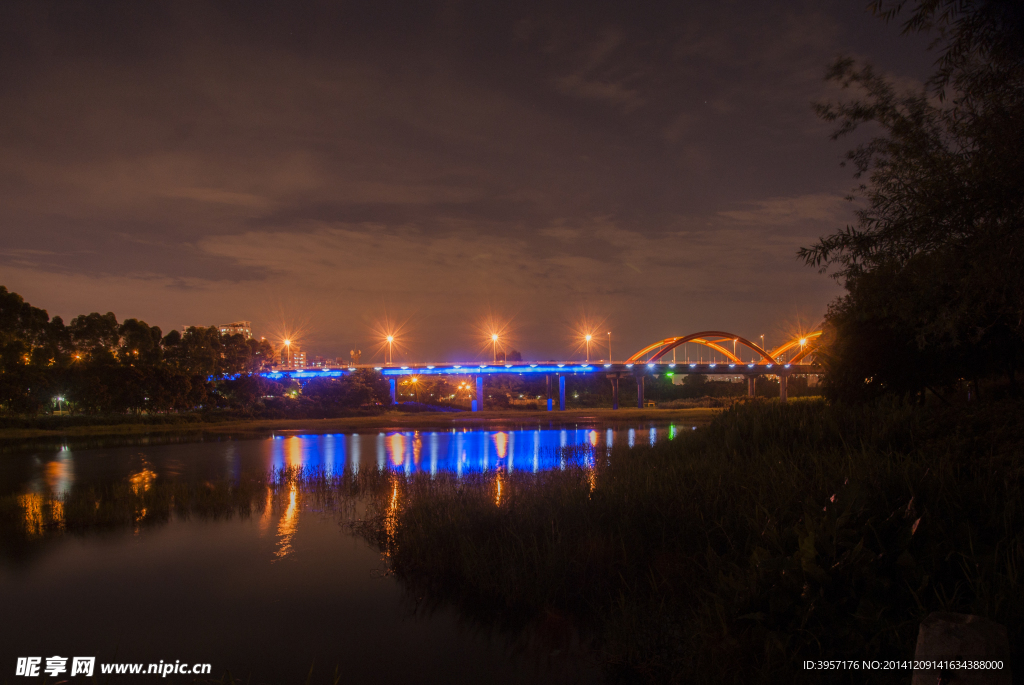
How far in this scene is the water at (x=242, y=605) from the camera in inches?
278

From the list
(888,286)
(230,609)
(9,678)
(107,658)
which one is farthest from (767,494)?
(9,678)

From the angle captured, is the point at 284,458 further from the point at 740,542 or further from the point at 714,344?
the point at 714,344

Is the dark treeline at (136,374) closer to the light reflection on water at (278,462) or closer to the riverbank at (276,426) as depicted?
the riverbank at (276,426)

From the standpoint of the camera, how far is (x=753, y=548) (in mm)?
6875

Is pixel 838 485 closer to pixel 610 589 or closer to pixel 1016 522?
pixel 1016 522

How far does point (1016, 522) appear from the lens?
6.79 meters

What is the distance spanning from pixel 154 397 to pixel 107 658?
178 ft

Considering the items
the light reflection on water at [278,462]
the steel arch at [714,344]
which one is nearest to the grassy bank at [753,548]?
the light reflection on water at [278,462]

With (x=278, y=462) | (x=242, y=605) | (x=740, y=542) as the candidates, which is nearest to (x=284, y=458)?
(x=278, y=462)

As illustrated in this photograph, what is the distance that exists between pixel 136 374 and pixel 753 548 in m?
58.5

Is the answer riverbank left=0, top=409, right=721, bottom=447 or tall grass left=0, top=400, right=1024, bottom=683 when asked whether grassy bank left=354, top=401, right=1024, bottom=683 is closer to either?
tall grass left=0, top=400, right=1024, bottom=683

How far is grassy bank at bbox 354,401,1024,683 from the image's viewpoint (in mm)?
5371

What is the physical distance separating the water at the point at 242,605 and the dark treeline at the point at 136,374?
40.0m

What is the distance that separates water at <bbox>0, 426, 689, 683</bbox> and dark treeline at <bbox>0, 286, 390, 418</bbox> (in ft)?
131
